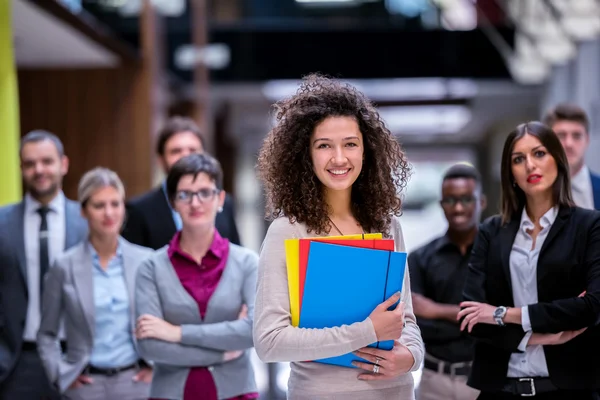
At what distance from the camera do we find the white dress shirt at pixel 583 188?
3.42 metres

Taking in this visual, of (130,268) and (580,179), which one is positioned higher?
(580,179)

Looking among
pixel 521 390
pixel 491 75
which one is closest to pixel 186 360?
pixel 521 390

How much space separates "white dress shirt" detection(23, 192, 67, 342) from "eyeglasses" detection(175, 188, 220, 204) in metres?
1.11

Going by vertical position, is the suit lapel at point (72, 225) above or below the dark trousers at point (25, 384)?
above

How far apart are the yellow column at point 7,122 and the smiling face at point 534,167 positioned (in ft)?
11.9

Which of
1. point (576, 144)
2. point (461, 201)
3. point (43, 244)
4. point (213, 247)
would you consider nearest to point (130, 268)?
point (213, 247)

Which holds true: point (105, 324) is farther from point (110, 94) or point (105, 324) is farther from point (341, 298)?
point (110, 94)

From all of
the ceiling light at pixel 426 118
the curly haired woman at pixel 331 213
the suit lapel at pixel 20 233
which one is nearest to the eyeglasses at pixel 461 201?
the curly haired woman at pixel 331 213

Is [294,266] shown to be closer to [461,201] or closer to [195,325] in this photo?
[195,325]

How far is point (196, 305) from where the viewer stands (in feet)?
9.57

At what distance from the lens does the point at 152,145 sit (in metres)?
9.46

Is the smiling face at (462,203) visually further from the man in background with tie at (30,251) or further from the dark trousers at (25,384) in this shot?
the dark trousers at (25,384)

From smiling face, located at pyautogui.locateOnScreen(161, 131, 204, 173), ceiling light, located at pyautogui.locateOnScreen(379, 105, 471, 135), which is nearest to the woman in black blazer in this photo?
smiling face, located at pyautogui.locateOnScreen(161, 131, 204, 173)

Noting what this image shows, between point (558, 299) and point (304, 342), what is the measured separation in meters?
0.97
